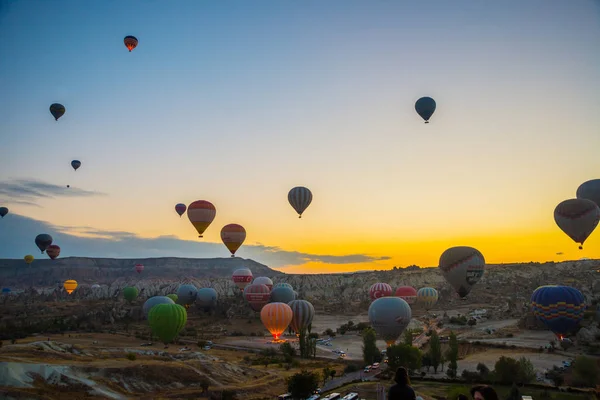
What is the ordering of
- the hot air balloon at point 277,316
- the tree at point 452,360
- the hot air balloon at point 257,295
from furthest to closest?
the hot air balloon at point 257,295 < the hot air balloon at point 277,316 < the tree at point 452,360

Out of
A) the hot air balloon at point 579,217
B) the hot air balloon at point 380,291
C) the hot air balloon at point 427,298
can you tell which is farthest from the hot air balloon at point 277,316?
the hot air balloon at point 427,298

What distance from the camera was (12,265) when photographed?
195375 millimetres

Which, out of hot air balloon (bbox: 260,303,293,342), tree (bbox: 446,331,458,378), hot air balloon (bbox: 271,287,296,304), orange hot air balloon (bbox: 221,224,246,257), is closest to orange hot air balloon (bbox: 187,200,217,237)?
orange hot air balloon (bbox: 221,224,246,257)

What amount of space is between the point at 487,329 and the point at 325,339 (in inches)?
781

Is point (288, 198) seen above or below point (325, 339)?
above

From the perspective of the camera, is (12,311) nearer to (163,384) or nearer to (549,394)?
(163,384)

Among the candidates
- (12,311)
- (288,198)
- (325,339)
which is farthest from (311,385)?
(12,311)

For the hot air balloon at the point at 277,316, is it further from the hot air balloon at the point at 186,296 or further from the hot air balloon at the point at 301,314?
the hot air balloon at the point at 186,296

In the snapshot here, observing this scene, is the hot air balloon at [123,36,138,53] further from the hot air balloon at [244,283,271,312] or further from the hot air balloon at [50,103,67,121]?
the hot air balloon at [244,283,271,312]

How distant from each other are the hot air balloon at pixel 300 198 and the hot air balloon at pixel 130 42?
2223 centimetres

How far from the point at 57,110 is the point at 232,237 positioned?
79.2 ft

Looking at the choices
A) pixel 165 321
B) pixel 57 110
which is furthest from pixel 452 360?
pixel 57 110

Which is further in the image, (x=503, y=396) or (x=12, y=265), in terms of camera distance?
(x=12, y=265)

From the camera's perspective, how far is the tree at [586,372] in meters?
29.3
